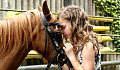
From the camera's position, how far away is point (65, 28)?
7.10 ft

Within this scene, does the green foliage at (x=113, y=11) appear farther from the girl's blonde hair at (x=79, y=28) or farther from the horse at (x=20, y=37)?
the horse at (x=20, y=37)

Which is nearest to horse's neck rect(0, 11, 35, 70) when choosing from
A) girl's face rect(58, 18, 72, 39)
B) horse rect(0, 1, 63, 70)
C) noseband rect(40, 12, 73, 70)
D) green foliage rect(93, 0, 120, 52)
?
horse rect(0, 1, 63, 70)

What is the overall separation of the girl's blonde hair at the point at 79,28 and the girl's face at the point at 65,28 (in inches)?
1.6

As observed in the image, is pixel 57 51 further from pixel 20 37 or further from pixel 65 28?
pixel 20 37

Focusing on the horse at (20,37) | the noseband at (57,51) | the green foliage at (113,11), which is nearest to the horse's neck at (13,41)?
the horse at (20,37)

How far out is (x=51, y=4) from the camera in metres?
5.05

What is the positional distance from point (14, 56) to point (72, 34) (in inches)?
25.9

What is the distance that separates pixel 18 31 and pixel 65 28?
0.54m

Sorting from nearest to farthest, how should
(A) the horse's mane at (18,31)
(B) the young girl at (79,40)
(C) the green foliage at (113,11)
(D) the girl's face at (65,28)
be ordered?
1. (A) the horse's mane at (18,31)
2. (B) the young girl at (79,40)
3. (D) the girl's face at (65,28)
4. (C) the green foliage at (113,11)

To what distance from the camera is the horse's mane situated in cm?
183

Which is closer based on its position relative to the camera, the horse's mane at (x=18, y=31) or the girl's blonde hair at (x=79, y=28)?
the horse's mane at (x=18, y=31)

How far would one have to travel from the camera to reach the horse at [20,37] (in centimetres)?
185

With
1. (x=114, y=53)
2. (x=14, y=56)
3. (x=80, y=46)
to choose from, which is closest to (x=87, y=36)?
(x=80, y=46)

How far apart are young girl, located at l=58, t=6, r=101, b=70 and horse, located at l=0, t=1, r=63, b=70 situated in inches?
8.3
